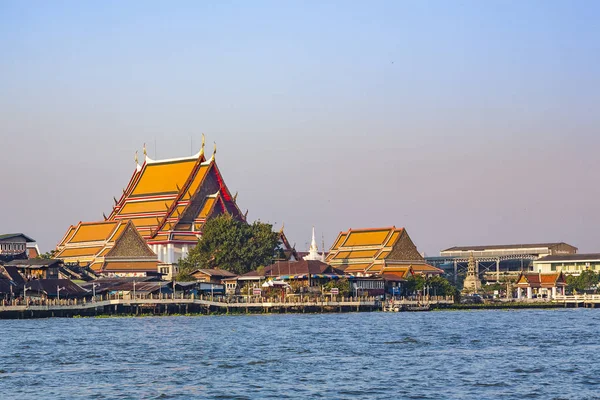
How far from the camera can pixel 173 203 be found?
442 feet

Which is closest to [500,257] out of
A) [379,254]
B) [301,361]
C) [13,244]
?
[379,254]

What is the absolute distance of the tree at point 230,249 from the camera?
122 metres

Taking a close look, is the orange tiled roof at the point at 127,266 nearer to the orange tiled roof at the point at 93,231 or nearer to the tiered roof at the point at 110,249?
the tiered roof at the point at 110,249

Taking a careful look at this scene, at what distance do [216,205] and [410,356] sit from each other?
8369 centimetres

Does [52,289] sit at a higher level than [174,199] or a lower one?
lower

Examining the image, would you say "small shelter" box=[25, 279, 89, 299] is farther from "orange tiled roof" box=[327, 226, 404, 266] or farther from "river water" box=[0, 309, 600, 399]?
"orange tiled roof" box=[327, 226, 404, 266]

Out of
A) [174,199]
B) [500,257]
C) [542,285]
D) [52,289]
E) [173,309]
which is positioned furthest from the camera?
[500,257]

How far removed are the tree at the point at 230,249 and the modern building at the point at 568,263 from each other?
52.5m

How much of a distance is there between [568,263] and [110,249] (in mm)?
67971

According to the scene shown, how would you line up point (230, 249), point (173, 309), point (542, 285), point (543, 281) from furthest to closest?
point (543, 281) → point (542, 285) → point (230, 249) → point (173, 309)

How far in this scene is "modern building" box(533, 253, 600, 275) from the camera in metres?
159

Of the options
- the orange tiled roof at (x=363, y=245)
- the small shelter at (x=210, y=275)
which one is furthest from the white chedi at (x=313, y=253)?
the small shelter at (x=210, y=275)

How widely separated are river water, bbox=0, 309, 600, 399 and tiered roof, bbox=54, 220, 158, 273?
140 feet

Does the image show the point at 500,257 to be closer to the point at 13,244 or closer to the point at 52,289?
the point at 13,244
